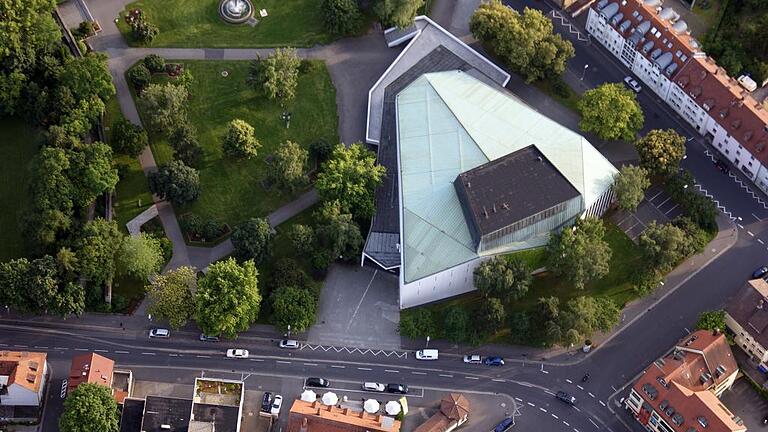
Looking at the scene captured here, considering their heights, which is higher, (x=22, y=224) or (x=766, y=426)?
(x=766, y=426)

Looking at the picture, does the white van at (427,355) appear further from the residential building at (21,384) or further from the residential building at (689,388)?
the residential building at (21,384)

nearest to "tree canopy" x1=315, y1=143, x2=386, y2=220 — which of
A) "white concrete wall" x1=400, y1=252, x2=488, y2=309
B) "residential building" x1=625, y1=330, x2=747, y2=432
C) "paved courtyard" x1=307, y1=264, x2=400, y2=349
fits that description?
"paved courtyard" x1=307, y1=264, x2=400, y2=349

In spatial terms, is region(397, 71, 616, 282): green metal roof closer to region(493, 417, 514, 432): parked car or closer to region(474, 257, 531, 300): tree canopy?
region(474, 257, 531, 300): tree canopy

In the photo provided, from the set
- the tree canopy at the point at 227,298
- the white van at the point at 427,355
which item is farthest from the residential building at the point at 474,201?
the tree canopy at the point at 227,298

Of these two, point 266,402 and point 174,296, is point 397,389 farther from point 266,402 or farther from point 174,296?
point 174,296

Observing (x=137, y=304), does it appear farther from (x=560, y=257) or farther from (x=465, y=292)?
(x=560, y=257)

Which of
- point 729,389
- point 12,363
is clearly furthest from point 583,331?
point 12,363

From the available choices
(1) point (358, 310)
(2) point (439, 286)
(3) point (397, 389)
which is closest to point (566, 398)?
(3) point (397, 389)
